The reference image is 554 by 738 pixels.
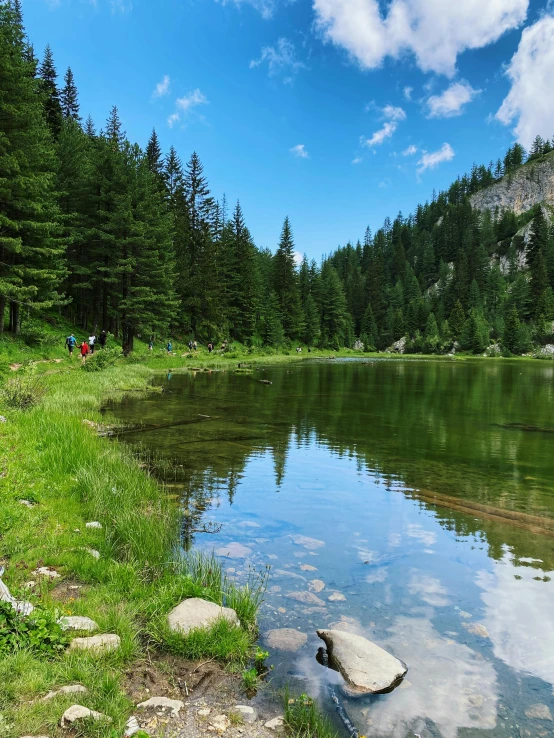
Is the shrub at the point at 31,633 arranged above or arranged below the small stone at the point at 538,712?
above

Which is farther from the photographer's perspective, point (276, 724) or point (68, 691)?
point (276, 724)

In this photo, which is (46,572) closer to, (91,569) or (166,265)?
(91,569)

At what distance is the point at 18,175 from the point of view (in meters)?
27.8

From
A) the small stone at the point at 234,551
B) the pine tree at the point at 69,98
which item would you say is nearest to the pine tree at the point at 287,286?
the pine tree at the point at 69,98

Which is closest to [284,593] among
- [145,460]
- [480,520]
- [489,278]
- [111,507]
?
[111,507]

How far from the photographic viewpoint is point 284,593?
6.65 metres

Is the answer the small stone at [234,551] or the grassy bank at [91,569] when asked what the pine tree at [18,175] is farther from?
the small stone at [234,551]

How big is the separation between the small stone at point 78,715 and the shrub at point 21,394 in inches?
477

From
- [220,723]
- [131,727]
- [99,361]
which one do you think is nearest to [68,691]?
[131,727]

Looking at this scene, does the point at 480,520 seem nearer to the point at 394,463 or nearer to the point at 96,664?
the point at 394,463

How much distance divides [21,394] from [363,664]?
13473 mm

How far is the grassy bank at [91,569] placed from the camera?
3.89 metres

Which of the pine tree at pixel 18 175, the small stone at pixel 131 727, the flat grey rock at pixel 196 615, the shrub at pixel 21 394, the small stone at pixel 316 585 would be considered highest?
the pine tree at pixel 18 175

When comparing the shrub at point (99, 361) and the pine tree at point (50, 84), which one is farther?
the pine tree at point (50, 84)
